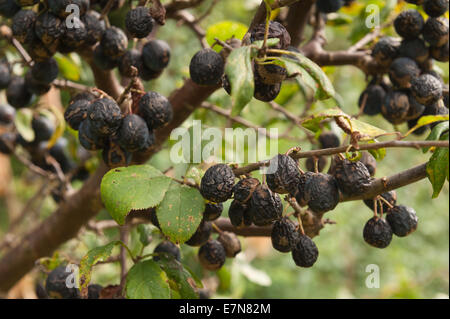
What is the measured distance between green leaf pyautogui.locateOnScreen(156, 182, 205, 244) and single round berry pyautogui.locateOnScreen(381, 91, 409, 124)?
594mm

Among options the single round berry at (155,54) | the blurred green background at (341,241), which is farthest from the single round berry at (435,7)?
the blurred green background at (341,241)

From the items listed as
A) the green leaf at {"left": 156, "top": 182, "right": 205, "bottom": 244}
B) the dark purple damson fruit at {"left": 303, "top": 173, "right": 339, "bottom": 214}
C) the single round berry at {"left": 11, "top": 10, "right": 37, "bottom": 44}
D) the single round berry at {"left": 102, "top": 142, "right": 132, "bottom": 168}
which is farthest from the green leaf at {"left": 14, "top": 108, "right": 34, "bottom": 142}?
the dark purple damson fruit at {"left": 303, "top": 173, "right": 339, "bottom": 214}

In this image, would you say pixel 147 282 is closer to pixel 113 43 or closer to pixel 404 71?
pixel 113 43

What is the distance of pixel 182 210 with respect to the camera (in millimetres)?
928

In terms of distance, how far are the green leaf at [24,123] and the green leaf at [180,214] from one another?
0.98 m

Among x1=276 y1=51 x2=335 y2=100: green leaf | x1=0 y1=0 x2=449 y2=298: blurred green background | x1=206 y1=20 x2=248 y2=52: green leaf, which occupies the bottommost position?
x1=0 y1=0 x2=449 y2=298: blurred green background

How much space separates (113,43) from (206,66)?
13.4 inches

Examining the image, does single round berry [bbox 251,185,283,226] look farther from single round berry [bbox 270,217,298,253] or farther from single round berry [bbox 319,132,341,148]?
single round berry [bbox 319,132,341,148]

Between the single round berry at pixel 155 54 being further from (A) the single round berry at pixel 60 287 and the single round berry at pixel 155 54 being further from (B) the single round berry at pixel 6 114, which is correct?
(B) the single round berry at pixel 6 114

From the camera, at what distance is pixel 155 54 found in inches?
48.0

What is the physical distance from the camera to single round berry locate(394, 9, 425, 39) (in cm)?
124

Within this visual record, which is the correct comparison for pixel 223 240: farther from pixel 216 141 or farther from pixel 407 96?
pixel 407 96

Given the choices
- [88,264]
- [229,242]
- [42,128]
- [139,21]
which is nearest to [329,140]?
[229,242]
